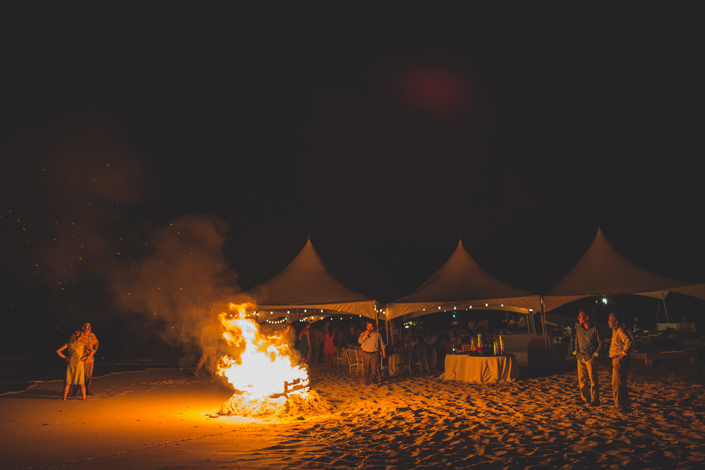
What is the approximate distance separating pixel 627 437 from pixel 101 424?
264 inches

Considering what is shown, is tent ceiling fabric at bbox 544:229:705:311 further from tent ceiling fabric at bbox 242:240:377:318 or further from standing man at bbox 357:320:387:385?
tent ceiling fabric at bbox 242:240:377:318

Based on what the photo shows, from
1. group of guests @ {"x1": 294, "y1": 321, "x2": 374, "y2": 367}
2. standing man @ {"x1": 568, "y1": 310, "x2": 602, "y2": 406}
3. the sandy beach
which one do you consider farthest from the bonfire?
group of guests @ {"x1": 294, "y1": 321, "x2": 374, "y2": 367}

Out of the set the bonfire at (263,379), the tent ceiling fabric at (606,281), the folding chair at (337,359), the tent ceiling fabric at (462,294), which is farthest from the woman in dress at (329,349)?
the bonfire at (263,379)

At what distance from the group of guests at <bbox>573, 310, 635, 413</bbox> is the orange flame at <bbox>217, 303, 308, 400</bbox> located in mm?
4467

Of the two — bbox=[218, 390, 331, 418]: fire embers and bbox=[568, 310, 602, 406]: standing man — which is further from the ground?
bbox=[568, 310, 602, 406]: standing man

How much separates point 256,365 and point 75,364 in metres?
3.63

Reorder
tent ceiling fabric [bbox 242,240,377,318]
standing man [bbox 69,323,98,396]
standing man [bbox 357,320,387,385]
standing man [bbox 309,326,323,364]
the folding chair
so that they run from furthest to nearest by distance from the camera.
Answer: standing man [bbox 309,326,323,364] → the folding chair → tent ceiling fabric [bbox 242,240,377,318] → standing man [bbox 357,320,387,385] → standing man [bbox 69,323,98,396]

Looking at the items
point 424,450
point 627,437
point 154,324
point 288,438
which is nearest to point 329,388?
point 288,438

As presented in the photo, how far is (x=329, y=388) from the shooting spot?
11.0m

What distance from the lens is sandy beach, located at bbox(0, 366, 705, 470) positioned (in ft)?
16.5

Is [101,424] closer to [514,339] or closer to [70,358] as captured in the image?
[70,358]

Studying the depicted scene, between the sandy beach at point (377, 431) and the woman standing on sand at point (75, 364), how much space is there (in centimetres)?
39

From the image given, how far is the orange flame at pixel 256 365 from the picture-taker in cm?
820

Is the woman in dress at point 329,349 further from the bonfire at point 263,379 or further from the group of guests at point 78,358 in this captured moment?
the group of guests at point 78,358
